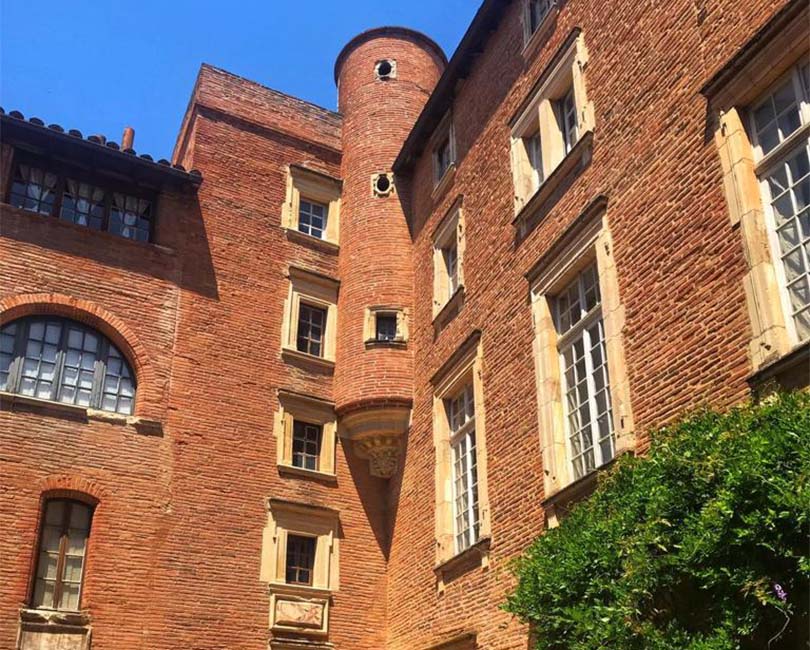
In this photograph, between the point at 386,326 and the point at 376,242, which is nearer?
the point at 386,326

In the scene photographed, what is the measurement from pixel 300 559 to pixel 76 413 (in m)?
4.39

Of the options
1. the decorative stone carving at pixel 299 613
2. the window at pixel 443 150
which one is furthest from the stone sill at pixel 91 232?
the decorative stone carving at pixel 299 613

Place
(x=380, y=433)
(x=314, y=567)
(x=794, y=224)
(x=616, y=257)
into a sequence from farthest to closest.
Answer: (x=380, y=433) → (x=314, y=567) → (x=616, y=257) → (x=794, y=224)

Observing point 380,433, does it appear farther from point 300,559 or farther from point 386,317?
point 300,559

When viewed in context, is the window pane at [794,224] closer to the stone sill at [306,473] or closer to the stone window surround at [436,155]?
the stone window surround at [436,155]

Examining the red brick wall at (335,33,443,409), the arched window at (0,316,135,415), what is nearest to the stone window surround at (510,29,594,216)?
the red brick wall at (335,33,443,409)

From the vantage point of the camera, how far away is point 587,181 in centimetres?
1129

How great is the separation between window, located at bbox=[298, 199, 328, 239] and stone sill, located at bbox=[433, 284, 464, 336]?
441 centimetres

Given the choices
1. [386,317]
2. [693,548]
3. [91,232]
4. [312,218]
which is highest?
[312,218]

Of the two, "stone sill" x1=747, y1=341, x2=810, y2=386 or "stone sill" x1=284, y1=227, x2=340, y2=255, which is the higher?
"stone sill" x1=284, y1=227, x2=340, y2=255

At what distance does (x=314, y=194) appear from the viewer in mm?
19062

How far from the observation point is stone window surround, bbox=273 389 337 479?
15875 mm

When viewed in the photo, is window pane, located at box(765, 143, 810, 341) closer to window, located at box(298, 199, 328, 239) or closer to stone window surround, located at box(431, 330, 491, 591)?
stone window surround, located at box(431, 330, 491, 591)

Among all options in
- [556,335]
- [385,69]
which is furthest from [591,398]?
[385,69]
